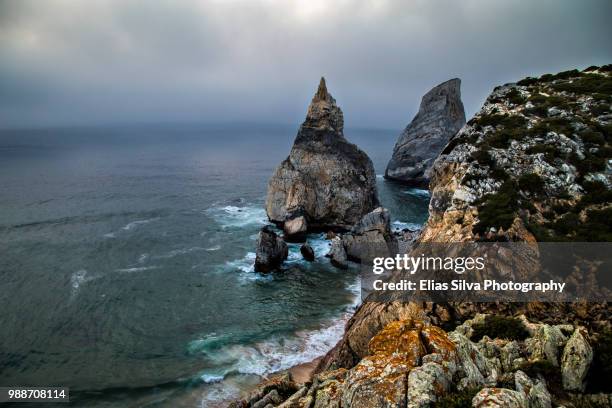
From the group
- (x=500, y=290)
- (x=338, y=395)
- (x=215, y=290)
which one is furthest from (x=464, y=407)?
(x=215, y=290)

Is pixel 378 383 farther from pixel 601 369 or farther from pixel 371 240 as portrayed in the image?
pixel 371 240

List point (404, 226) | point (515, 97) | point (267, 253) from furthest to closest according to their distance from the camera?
point (404, 226) → point (267, 253) → point (515, 97)

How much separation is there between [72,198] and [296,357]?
253 ft

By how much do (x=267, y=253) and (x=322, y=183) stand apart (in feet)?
65.9

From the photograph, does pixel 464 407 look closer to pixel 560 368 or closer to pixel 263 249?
pixel 560 368

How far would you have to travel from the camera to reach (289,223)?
61125mm

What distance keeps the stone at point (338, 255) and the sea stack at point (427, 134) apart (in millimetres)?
58132

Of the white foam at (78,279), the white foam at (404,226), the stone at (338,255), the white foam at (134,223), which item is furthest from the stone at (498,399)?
the white foam at (134,223)

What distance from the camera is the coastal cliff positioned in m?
11.8

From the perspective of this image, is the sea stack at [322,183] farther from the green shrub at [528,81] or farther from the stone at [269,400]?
the stone at [269,400]

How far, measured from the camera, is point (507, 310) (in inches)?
731

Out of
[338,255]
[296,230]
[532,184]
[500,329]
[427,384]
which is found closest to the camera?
[427,384]

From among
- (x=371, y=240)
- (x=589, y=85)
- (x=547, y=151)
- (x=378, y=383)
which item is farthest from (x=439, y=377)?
(x=371, y=240)

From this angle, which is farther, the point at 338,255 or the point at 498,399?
the point at 338,255
